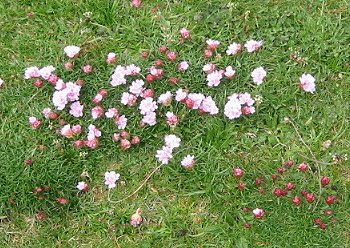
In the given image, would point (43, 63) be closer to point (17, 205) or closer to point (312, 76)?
point (17, 205)

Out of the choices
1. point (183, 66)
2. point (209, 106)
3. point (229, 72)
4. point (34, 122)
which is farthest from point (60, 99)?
point (229, 72)

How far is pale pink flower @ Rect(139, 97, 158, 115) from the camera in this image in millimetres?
3568

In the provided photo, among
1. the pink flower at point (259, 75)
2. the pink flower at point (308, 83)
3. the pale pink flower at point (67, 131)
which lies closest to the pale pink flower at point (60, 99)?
the pale pink flower at point (67, 131)

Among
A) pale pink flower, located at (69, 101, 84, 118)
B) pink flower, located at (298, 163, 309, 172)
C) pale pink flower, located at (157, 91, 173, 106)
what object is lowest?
pink flower, located at (298, 163, 309, 172)

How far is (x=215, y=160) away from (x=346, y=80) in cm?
95

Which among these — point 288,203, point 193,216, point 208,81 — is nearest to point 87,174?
point 193,216

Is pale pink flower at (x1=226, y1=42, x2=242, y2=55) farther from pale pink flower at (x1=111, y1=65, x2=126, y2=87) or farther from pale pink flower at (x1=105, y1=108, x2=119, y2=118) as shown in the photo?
pale pink flower at (x1=105, y1=108, x2=119, y2=118)

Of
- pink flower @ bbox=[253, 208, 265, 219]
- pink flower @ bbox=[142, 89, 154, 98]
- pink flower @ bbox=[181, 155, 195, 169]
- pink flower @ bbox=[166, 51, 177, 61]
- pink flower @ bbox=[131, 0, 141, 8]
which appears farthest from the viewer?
pink flower @ bbox=[131, 0, 141, 8]

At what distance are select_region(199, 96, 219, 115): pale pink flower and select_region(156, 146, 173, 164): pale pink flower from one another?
31 centimetres

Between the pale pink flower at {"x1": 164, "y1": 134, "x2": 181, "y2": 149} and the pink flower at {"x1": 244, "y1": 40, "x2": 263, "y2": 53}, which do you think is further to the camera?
the pink flower at {"x1": 244, "y1": 40, "x2": 263, "y2": 53}

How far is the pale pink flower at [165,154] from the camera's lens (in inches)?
138

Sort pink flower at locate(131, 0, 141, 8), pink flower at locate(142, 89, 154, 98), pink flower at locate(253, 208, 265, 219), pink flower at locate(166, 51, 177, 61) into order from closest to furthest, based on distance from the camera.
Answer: pink flower at locate(253, 208, 265, 219) < pink flower at locate(142, 89, 154, 98) < pink flower at locate(166, 51, 177, 61) < pink flower at locate(131, 0, 141, 8)

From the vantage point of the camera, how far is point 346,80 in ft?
12.1

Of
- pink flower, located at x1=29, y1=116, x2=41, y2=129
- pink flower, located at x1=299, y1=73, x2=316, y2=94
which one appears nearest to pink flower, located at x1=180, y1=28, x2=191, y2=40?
pink flower, located at x1=299, y1=73, x2=316, y2=94
